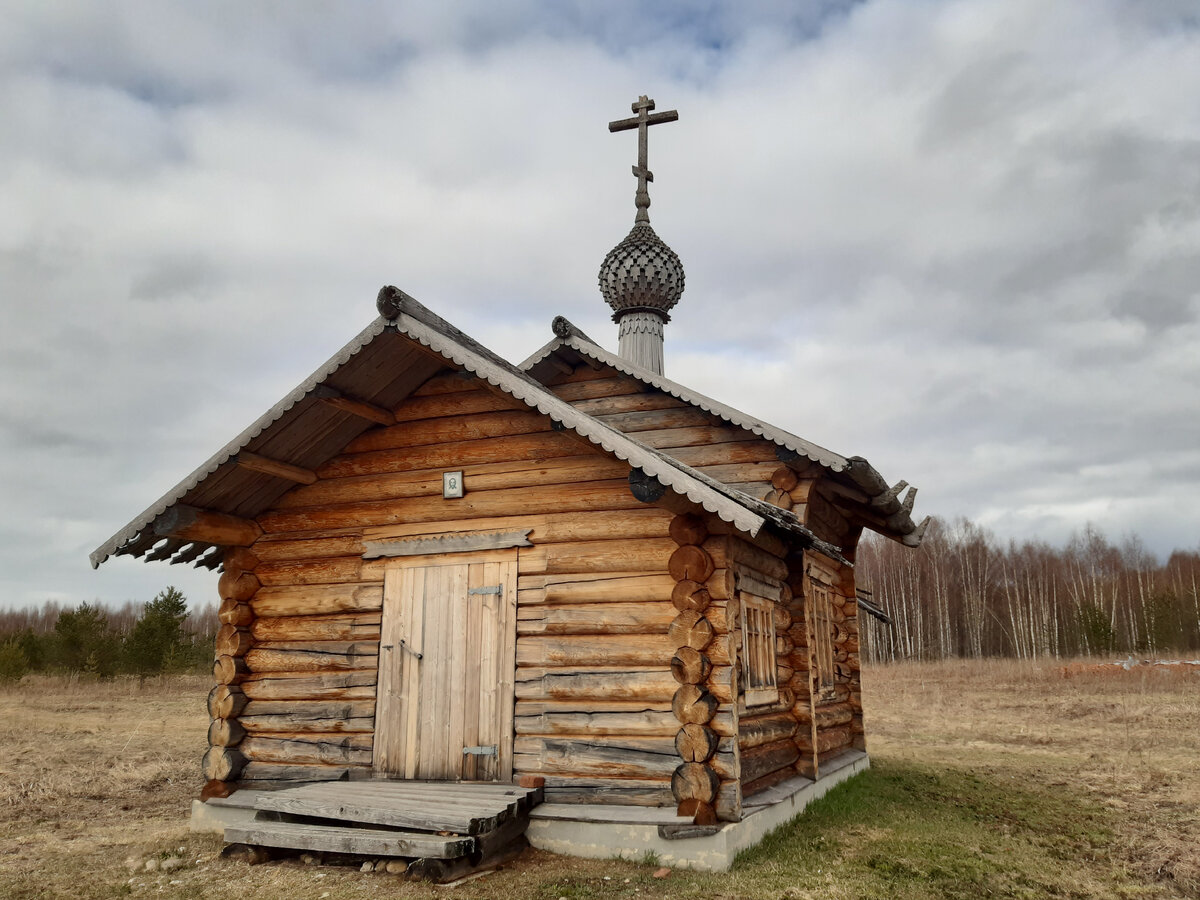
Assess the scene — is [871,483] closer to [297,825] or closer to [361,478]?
[361,478]

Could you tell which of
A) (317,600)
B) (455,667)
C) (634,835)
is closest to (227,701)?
(317,600)

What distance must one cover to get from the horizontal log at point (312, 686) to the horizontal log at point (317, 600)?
2.07 feet

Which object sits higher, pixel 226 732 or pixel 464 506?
pixel 464 506

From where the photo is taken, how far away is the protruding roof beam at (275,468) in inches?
337

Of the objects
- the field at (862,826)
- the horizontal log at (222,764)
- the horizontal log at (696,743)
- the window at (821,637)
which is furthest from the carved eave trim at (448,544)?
the window at (821,637)

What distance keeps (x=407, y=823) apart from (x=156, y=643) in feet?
81.1

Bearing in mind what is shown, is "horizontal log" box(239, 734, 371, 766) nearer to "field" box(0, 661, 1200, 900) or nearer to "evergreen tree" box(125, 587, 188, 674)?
"field" box(0, 661, 1200, 900)

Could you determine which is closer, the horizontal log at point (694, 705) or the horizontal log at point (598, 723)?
the horizontal log at point (694, 705)

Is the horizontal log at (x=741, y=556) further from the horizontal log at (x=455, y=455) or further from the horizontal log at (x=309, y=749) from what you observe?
the horizontal log at (x=309, y=749)

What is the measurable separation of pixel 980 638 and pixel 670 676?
47.6 metres

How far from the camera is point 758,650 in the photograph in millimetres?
8984

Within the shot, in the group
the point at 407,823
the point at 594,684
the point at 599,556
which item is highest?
the point at 599,556

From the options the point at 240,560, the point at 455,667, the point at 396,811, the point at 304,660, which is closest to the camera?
the point at 396,811

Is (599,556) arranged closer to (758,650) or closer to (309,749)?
(758,650)
